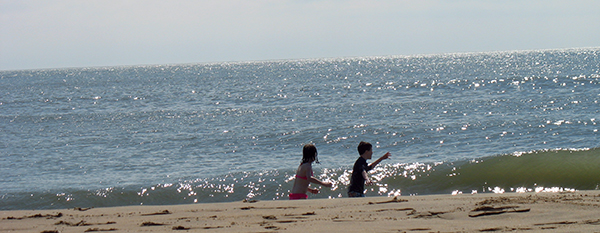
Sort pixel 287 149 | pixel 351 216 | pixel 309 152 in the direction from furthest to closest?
pixel 287 149 < pixel 309 152 < pixel 351 216

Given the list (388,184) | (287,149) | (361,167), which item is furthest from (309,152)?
(287,149)

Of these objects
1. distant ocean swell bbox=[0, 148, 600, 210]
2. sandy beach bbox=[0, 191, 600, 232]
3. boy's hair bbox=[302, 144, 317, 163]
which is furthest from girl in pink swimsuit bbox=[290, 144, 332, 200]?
distant ocean swell bbox=[0, 148, 600, 210]

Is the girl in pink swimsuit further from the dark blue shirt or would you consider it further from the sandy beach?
the dark blue shirt

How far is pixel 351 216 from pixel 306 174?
1651 millimetres

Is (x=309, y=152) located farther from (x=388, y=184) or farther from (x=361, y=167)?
(x=388, y=184)

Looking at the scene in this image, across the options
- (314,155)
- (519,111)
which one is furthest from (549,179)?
(519,111)

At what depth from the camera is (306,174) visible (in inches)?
313

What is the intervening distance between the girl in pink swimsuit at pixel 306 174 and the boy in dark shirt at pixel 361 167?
23.9 inches

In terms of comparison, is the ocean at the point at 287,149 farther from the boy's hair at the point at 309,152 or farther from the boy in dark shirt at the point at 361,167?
the boy's hair at the point at 309,152

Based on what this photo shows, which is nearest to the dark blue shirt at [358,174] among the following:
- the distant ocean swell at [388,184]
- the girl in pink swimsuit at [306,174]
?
the girl in pink swimsuit at [306,174]

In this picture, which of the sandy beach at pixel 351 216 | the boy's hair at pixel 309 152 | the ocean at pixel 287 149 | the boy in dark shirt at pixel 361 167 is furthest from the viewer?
the ocean at pixel 287 149

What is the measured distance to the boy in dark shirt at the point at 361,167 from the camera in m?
7.91

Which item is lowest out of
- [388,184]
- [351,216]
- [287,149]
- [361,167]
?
[388,184]

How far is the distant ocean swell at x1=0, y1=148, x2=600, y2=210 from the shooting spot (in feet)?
41.0
